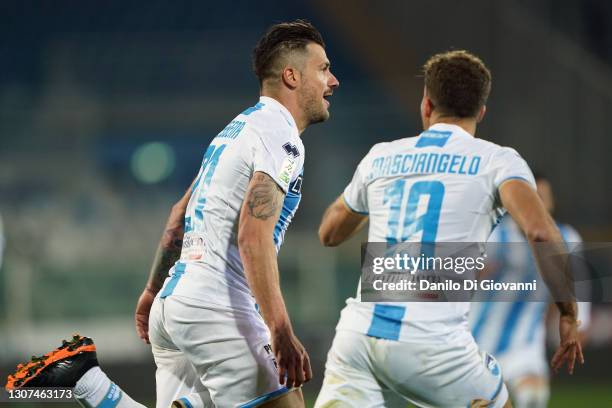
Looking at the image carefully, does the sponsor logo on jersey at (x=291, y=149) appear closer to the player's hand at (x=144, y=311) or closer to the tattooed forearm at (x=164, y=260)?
the tattooed forearm at (x=164, y=260)

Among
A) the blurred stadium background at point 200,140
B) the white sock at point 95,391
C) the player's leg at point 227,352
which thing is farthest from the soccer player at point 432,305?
the blurred stadium background at point 200,140

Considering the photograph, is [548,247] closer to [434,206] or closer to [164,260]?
[434,206]

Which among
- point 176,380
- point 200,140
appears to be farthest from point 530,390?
point 200,140

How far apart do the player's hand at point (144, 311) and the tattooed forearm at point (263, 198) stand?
37.2 inches

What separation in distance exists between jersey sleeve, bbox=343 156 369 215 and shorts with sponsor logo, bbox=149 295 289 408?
63 centimetres

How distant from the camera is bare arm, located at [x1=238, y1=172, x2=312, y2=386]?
3.28m

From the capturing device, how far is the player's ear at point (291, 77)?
153 inches

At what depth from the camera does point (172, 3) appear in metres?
19.5

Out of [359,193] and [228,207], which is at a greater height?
[359,193]

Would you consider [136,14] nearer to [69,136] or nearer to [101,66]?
[101,66]

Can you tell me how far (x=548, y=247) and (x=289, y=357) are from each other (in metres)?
1.02

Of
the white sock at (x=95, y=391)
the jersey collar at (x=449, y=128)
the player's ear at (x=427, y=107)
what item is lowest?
the white sock at (x=95, y=391)

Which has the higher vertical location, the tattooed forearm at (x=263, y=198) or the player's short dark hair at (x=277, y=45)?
the player's short dark hair at (x=277, y=45)

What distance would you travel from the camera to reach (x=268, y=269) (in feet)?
10.9
